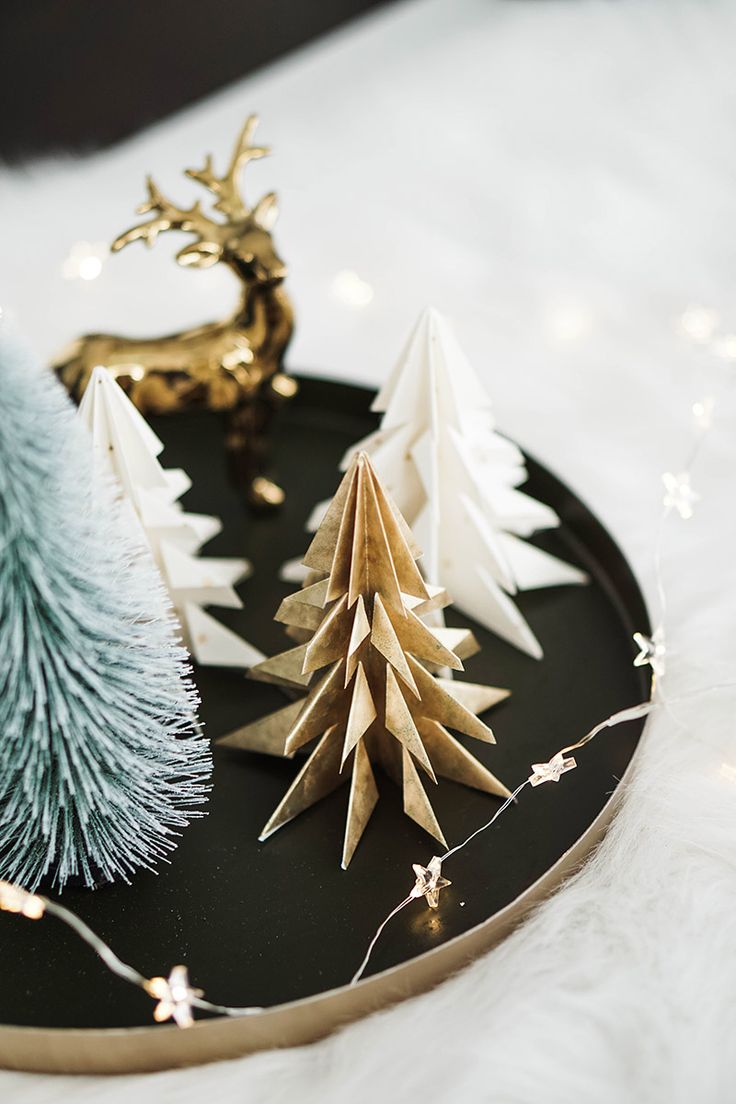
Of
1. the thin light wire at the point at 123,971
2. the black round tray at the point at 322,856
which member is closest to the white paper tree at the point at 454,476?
the black round tray at the point at 322,856

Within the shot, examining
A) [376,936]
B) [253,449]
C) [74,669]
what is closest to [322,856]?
[376,936]

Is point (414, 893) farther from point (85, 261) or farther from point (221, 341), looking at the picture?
point (85, 261)

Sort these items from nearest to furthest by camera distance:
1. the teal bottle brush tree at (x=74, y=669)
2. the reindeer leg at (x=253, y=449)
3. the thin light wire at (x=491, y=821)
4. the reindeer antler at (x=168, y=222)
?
the teal bottle brush tree at (x=74, y=669) < the thin light wire at (x=491, y=821) < the reindeer antler at (x=168, y=222) < the reindeer leg at (x=253, y=449)

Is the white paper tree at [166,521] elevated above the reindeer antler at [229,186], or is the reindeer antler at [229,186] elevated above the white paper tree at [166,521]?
the reindeer antler at [229,186]

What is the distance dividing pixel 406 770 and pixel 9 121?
1.32 metres

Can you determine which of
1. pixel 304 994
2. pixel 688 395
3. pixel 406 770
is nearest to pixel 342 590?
pixel 406 770

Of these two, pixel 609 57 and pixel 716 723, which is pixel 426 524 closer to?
pixel 716 723

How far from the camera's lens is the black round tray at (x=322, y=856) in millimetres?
651

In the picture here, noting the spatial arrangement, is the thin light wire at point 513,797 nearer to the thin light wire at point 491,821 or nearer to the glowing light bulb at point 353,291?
the thin light wire at point 491,821

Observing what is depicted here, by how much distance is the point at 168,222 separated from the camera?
32.5 inches

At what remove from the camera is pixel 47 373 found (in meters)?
0.61

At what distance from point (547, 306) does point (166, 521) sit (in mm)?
672

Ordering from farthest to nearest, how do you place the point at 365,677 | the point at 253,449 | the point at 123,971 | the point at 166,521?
the point at 253,449 → the point at 166,521 → the point at 365,677 → the point at 123,971

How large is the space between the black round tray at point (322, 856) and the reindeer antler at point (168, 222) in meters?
0.29
